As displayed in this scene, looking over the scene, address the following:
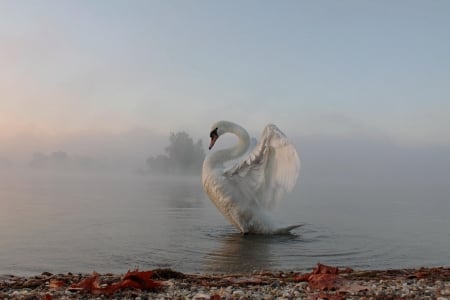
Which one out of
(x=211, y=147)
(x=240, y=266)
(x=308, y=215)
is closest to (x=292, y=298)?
(x=240, y=266)

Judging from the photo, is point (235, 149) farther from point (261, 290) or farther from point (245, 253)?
point (261, 290)

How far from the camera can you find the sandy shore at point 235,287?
7008 millimetres

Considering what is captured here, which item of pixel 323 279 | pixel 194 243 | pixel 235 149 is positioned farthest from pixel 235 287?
pixel 235 149

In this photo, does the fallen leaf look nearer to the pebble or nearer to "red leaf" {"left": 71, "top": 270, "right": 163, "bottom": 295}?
the pebble

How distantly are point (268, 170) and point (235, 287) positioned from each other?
9.33 m

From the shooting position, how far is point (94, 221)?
19.2m

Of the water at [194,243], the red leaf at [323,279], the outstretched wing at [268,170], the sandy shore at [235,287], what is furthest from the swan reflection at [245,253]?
the red leaf at [323,279]

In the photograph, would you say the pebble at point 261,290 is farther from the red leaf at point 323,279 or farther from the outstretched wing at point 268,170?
the outstretched wing at point 268,170

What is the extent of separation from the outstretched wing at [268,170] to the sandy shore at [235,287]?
7.35 m

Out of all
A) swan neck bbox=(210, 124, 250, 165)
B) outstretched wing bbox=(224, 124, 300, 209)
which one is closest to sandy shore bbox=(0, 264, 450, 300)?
outstretched wing bbox=(224, 124, 300, 209)

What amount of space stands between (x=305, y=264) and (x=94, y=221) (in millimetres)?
9495

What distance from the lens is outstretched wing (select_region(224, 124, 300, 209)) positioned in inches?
633

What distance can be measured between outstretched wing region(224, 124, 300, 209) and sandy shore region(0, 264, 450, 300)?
7354 mm

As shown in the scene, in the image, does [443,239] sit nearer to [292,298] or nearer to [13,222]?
[292,298]
